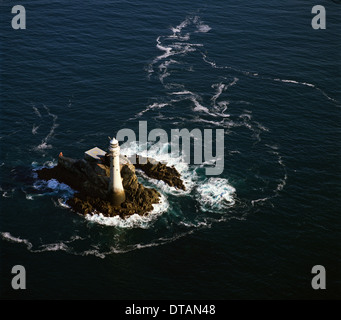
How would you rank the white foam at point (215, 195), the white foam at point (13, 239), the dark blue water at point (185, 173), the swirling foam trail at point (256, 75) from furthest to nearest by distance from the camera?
the swirling foam trail at point (256, 75), the white foam at point (215, 195), the white foam at point (13, 239), the dark blue water at point (185, 173)

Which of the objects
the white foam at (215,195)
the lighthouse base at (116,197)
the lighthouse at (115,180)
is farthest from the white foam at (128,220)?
the white foam at (215,195)

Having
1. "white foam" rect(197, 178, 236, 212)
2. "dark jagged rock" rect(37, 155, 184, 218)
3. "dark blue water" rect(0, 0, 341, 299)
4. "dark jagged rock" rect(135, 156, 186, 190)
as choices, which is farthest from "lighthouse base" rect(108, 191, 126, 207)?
"white foam" rect(197, 178, 236, 212)

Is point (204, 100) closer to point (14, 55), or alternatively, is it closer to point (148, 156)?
point (148, 156)

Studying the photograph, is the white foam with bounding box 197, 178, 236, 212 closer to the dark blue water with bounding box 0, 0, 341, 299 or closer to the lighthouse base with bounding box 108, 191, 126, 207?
the dark blue water with bounding box 0, 0, 341, 299

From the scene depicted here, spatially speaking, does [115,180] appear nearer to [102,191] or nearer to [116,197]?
[116,197]

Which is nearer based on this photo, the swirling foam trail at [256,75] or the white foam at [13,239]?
the white foam at [13,239]

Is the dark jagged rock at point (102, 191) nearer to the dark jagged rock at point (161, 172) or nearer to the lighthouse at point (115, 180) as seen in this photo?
the lighthouse at point (115, 180)

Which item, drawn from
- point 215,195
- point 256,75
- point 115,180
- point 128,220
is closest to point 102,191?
point 115,180
